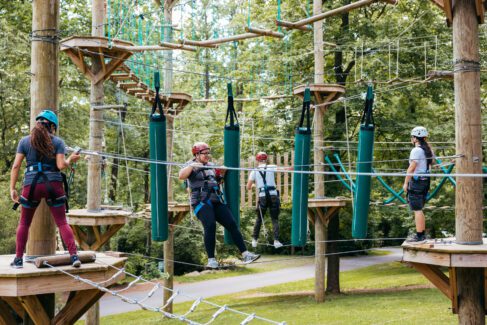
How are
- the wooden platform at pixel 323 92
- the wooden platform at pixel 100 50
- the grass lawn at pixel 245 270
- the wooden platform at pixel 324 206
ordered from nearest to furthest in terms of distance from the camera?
the wooden platform at pixel 100 50 < the wooden platform at pixel 323 92 < the wooden platform at pixel 324 206 < the grass lawn at pixel 245 270

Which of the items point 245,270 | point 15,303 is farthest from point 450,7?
point 245,270

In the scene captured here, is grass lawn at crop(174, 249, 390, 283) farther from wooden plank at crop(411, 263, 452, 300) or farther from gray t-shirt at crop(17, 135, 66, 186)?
gray t-shirt at crop(17, 135, 66, 186)

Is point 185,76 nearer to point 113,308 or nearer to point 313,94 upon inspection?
point 113,308

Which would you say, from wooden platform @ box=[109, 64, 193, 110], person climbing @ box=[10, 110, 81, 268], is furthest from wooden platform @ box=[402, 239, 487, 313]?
wooden platform @ box=[109, 64, 193, 110]

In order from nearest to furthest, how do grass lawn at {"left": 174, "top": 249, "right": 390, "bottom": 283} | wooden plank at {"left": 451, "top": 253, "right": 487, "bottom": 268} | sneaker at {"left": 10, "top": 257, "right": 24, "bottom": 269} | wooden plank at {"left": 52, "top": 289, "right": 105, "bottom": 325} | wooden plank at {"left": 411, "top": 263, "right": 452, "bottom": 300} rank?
sneaker at {"left": 10, "top": 257, "right": 24, "bottom": 269}, wooden plank at {"left": 451, "top": 253, "right": 487, "bottom": 268}, wooden plank at {"left": 52, "top": 289, "right": 105, "bottom": 325}, wooden plank at {"left": 411, "top": 263, "right": 452, "bottom": 300}, grass lawn at {"left": 174, "top": 249, "right": 390, "bottom": 283}

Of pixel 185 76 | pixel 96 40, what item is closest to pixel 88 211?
pixel 96 40

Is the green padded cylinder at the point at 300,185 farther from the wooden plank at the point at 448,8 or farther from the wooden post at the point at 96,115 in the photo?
the wooden post at the point at 96,115

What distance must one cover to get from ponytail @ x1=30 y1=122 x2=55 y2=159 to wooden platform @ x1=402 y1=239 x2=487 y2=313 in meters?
3.18

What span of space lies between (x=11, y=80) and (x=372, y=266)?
15104mm

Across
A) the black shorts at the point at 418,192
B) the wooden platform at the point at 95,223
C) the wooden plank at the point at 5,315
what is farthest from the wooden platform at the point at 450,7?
the wooden platform at the point at 95,223

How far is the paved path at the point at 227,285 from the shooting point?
1772cm

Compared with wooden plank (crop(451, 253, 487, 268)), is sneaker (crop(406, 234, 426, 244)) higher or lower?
higher

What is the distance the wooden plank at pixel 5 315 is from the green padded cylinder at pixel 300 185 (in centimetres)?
264

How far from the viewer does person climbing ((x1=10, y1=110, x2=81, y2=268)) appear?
486cm
